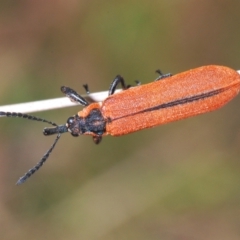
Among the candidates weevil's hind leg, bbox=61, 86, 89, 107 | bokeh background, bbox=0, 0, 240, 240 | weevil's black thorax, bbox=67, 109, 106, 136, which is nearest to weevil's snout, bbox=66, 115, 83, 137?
weevil's black thorax, bbox=67, 109, 106, 136

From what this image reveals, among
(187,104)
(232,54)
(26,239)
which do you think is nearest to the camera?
(187,104)

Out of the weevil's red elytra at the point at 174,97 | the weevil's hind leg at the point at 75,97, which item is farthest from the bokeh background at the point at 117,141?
the weevil's red elytra at the point at 174,97

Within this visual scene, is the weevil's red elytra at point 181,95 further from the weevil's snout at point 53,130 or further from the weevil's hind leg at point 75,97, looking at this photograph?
the weevil's snout at point 53,130

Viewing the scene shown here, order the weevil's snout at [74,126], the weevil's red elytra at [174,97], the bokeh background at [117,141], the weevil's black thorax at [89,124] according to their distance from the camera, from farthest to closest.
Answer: the bokeh background at [117,141], the weevil's snout at [74,126], the weevil's black thorax at [89,124], the weevil's red elytra at [174,97]

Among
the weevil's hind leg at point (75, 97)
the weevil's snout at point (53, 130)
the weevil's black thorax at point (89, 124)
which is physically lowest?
the weevil's black thorax at point (89, 124)

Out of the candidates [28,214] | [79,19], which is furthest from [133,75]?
[28,214]

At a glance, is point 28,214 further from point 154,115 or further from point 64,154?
point 154,115
